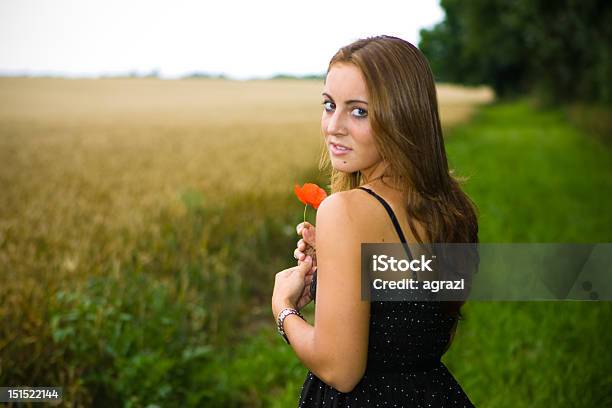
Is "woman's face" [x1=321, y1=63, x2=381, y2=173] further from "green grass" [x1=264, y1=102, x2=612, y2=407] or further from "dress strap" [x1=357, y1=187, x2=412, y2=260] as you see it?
"green grass" [x1=264, y1=102, x2=612, y2=407]

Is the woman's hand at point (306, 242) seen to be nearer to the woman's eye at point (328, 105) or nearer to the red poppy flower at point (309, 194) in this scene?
the red poppy flower at point (309, 194)

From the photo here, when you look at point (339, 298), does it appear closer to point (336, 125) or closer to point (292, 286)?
point (292, 286)

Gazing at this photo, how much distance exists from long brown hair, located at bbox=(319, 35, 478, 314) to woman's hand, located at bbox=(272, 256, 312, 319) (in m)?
0.37

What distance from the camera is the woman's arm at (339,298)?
1339mm

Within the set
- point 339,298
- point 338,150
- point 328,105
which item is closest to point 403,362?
point 339,298

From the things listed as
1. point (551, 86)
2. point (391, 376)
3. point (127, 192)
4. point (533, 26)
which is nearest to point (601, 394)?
point (391, 376)

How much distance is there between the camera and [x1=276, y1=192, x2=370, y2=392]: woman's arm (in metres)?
1.34

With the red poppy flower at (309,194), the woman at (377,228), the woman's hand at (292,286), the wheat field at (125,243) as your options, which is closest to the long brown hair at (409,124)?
the woman at (377,228)

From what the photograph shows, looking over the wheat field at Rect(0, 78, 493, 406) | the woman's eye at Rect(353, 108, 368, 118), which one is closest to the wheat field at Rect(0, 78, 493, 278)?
the wheat field at Rect(0, 78, 493, 406)

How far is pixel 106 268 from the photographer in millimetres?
4023

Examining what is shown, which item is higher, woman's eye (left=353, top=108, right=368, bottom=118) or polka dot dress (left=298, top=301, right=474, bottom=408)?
woman's eye (left=353, top=108, right=368, bottom=118)

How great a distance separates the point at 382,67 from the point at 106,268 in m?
3.13

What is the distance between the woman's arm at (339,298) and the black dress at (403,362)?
0.12 m

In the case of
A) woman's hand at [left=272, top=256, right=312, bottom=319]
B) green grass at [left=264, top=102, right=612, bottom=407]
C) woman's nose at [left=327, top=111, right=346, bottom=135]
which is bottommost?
green grass at [left=264, top=102, right=612, bottom=407]
